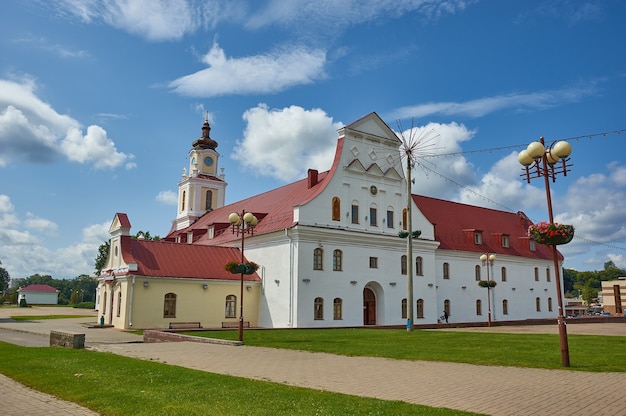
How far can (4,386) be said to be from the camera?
11453 millimetres

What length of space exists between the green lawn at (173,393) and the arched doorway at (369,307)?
25.9 metres

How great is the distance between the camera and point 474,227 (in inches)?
2003

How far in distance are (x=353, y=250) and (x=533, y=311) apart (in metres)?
24.1

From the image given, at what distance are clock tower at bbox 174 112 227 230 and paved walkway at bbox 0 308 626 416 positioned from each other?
1641 inches

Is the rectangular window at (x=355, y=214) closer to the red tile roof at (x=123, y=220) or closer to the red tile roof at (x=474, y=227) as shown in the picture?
the red tile roof at (x=474, y=227)

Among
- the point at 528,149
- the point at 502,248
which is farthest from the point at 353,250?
the point at 528,149

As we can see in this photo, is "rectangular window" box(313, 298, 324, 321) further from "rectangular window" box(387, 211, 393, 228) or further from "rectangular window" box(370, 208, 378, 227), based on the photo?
"rectangular window" box(387, 211, 393, 228)

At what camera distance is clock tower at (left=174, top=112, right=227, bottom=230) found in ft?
190

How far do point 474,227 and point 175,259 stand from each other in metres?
29.2

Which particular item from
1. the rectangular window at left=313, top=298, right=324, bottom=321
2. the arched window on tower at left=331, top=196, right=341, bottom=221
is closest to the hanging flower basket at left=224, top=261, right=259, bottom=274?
the rectangular window at left=313, top=298, right=324, bottom=321

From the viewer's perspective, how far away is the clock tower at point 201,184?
190 feet

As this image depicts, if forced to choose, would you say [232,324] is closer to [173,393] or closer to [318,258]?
[318,258]

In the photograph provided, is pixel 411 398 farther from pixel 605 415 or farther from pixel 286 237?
pixel 286 237

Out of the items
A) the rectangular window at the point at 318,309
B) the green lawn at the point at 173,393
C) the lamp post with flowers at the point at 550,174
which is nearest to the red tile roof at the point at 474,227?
the rectangular window at the point at 318,309
